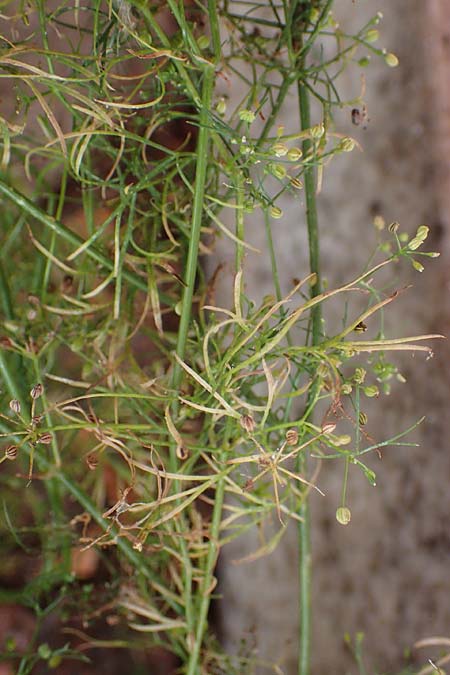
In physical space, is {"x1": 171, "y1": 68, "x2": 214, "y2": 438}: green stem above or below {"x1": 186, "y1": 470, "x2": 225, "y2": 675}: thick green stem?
above

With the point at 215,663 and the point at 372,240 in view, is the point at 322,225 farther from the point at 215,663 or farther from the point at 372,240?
the point at 215,663

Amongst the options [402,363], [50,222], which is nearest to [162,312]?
[50,222]

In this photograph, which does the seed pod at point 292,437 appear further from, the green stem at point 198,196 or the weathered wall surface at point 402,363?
the weathered wall surface at point 402,363

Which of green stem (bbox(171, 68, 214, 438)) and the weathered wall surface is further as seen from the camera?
the weathered wall surface

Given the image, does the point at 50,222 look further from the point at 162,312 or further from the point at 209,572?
the point at 209,572

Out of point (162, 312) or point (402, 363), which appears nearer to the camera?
point (162, 312)

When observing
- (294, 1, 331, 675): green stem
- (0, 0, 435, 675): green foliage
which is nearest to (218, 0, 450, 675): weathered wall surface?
(0, 0, 435, 675): green foliage

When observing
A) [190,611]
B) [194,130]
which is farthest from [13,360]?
[194,130]

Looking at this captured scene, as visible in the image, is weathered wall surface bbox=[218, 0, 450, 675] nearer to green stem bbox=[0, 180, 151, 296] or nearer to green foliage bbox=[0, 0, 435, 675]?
green foliage bbox=[0, 0, 435, 675]
